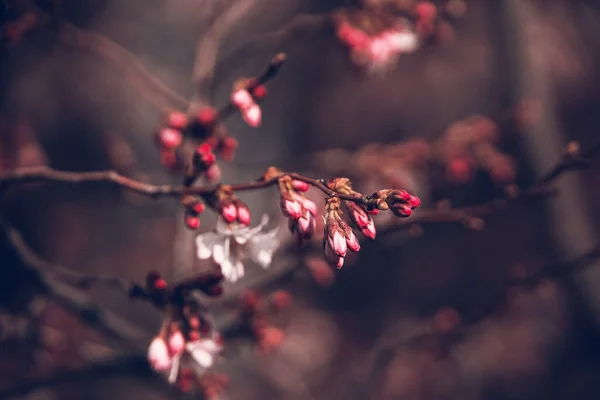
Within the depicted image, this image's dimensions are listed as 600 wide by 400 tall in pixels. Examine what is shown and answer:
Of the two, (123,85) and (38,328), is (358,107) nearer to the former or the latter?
(123,85)

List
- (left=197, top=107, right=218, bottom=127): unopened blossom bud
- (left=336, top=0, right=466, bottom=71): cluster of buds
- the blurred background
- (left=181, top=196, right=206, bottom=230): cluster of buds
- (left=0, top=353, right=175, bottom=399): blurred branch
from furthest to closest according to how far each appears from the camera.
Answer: the blurred background < (left=336, top=0, right=466, bottom=71): cluster of buds < (left=0, top=353, right=175, bottom=399): blurred branch < (left=197, top=107, right=218, bottom=127): unopened blossom bud < (left=181, top=196, right=206, bottom=230): cluster of buds

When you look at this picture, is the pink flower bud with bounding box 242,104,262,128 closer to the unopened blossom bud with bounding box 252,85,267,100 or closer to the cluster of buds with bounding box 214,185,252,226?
the unopened blossom bud with bounding box 252,85,267,100

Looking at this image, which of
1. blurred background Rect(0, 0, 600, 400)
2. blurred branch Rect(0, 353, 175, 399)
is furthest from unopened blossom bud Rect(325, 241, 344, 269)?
blurred background Rect(0, 0, 600, 400)

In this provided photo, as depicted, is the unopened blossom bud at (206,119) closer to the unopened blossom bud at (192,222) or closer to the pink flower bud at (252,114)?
the pink flower bud at (252,114)

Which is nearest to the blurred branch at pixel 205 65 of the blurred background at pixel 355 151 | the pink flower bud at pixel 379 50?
the pink flower bud at pixel 379 50

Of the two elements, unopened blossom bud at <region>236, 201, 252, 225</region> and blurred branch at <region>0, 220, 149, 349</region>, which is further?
blurred branch at <region>0, 220, 149, 349</region>

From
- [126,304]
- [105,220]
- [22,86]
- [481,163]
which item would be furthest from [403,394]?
[22,86]
